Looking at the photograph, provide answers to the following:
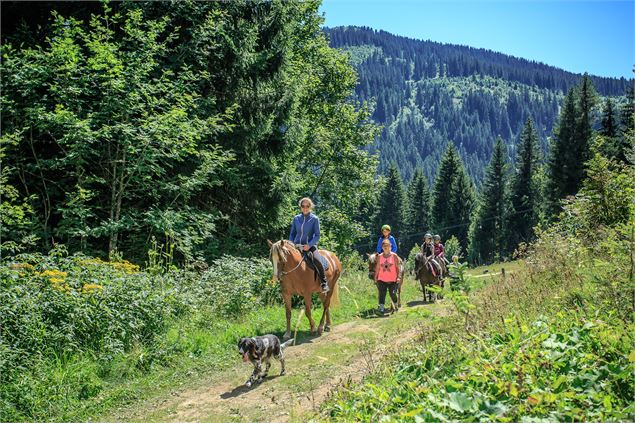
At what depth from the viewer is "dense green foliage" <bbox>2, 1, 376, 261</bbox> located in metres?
13.6

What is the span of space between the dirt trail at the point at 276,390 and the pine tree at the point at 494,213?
7345cm

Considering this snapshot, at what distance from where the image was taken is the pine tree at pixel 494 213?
79.2 m

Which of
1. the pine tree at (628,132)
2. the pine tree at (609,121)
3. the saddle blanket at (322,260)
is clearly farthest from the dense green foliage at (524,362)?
the pine tree at (609,121)

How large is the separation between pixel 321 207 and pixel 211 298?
1829 centimetres

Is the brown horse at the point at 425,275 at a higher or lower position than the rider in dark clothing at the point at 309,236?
lower

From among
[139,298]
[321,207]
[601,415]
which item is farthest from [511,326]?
[321,207]

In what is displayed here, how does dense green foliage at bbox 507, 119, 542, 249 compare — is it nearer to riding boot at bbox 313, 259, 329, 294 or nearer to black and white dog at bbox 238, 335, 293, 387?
riding boot at bbox 313, 259, 329, 294

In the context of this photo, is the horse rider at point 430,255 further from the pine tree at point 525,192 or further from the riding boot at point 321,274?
the pine tree at point 525,192

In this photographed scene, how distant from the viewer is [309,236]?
39.8ft

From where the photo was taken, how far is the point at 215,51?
59.2 feet

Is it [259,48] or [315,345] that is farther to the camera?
[259,48]

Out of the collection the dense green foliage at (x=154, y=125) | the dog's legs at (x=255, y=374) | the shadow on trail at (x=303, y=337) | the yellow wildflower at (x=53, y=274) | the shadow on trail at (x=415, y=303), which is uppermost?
the dense green foliage at (x=154, y=125)

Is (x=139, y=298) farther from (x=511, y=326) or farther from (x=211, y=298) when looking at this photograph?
(x=511, y=326)

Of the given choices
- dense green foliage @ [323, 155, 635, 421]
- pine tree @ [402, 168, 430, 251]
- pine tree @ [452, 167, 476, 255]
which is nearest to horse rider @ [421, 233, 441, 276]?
dense green foliage @ [323, 155, 635, 421]
